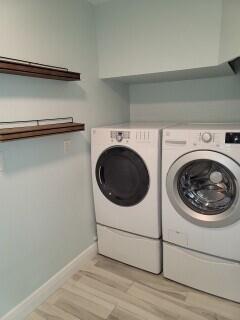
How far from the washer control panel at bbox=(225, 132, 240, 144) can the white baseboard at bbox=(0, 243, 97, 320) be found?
1491 mm

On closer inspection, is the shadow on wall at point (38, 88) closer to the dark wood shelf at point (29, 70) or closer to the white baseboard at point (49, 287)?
the dark wood shelf at point (29, 70)

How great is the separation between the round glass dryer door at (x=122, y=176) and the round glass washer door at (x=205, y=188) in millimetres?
229

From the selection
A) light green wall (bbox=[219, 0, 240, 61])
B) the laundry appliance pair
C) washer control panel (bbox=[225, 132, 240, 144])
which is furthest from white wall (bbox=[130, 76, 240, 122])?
washer control panel (bbox=[225, 132, 240, 144])

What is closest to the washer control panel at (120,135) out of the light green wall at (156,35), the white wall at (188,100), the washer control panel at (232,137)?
the light green wall at (156,35)

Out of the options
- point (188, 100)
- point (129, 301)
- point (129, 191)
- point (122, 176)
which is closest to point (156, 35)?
point (188, 100)

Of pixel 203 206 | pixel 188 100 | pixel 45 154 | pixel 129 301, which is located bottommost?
pixel 129 301

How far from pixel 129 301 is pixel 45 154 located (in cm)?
120

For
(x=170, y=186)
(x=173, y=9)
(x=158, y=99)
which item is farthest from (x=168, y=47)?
(x=170, y=186)

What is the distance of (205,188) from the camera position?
172cm

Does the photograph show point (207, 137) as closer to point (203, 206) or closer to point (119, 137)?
point (203, 206)

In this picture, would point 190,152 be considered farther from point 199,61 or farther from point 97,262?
point 97,262

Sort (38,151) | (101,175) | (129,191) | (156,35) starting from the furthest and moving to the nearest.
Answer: (101,175)
(129,191)
(156,35)
(38,151)

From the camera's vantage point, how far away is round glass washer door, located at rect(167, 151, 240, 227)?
1509 mm

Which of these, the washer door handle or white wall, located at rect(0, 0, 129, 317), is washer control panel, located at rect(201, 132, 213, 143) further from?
white wall, located at rect(0, 0, 129, 317)
